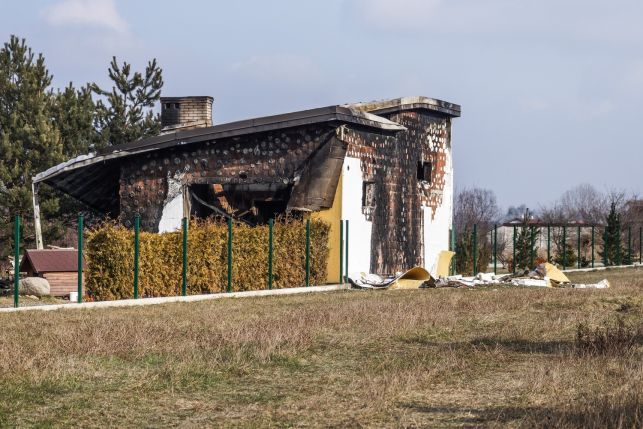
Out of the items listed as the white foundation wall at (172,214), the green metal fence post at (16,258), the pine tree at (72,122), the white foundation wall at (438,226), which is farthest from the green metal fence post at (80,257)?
the pine tree at (72,122)

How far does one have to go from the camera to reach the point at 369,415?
27.7 ft

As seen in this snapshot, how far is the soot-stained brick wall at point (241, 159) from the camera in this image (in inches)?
1161

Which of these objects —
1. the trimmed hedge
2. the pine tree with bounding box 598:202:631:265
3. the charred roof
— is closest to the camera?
the trimmed hedge

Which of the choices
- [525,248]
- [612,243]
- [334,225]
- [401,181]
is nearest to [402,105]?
[401,181]

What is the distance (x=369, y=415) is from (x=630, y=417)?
2065 millimetres

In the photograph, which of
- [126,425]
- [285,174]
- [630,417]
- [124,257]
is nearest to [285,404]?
[126,425]

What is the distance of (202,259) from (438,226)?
12.4m

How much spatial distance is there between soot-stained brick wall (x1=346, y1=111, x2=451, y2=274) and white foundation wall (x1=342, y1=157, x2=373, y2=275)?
0.86 ft

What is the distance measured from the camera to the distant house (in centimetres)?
2789

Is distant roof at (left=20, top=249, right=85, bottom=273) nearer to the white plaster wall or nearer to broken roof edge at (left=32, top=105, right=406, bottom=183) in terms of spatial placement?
broken roof edge at (left=32, top=105, right=406, bottom=183)

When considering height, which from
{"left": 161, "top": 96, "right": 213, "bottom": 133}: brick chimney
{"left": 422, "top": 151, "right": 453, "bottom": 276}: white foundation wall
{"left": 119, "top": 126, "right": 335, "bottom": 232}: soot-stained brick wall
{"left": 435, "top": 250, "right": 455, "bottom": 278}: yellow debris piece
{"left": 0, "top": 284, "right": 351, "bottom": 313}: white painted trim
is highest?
{"left": 161, "top": 96, "right": 213, "bottom": 133}: brick chimney

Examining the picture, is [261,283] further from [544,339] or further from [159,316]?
[544,339]

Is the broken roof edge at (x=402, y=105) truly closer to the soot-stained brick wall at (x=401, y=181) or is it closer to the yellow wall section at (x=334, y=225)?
the soot-stained brick wall at (x=401, y=181)

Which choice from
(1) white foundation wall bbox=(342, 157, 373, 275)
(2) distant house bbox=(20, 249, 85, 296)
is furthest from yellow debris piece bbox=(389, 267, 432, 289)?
(2) distant house bbox=(20, 249, 85, 296)
